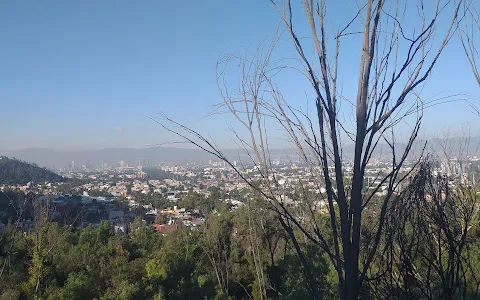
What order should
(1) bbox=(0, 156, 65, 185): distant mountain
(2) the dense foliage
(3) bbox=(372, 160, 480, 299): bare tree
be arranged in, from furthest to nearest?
1. (1) bbox=(0, 156, 65, 185): distant mountain
2. (2) the dense foliage
3. (3) bbox=(372, 160, 480, 299): bare tree

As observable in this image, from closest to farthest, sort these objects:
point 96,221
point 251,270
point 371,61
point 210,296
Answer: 1. point 371,61
2. point 210,296
3. point 251,270
4. point 96,221

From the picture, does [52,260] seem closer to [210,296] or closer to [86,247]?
[86,247]

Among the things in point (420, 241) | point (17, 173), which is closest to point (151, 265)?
point (420, 241)

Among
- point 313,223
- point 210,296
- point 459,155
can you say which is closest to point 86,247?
point 210,296

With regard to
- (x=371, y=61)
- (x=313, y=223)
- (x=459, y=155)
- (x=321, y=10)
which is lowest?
(x=313, y=223)

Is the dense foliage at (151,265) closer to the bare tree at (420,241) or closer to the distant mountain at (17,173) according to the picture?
the bare tree at (420,241)

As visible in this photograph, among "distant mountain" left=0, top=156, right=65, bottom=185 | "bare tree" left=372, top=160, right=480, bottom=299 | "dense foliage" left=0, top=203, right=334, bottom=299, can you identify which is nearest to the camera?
"bare tree" left=372, top=160, right=480, bottom=299

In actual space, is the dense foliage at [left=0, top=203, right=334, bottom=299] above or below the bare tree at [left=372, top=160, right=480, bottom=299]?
below

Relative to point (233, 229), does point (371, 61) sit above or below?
above

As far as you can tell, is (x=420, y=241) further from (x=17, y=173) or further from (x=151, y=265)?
(x=17, y=173)

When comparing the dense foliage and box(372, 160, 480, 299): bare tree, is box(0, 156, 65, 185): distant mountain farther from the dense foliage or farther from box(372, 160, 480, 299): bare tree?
box(372, 160, 480, 299): bare tree

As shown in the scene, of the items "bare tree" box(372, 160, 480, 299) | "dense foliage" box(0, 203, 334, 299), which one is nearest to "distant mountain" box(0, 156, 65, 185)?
"dense foliage" box(0, 203, 334, 299)
